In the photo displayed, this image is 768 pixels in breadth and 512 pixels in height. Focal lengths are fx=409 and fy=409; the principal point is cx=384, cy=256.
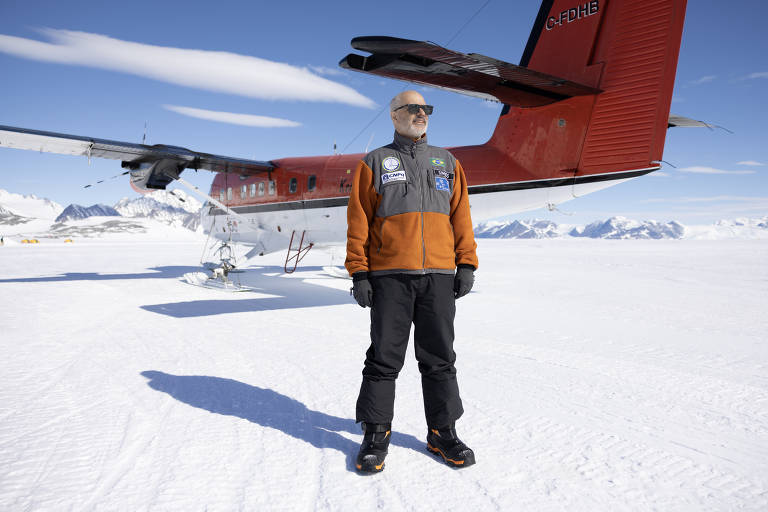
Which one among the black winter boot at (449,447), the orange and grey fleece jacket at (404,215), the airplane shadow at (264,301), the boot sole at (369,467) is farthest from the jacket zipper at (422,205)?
the airplane shadow at (264,301)

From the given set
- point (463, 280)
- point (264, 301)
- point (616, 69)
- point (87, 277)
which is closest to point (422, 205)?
point (463, 280)

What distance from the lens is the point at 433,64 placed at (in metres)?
4.46

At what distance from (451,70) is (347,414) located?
3898 mm

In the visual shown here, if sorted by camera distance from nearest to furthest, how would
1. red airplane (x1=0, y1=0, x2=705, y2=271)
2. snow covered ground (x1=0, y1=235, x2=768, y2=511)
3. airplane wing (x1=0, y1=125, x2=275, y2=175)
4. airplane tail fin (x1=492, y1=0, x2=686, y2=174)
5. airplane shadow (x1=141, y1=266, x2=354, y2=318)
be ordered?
1. snow covered ground (x1=0, y1=235, x2=768, y2=511)
2. red airplane (x1=0, y1=0, x2=705, y2=271)
3. airplane tail fin (x1=492, y1=0, x2=686, y2=174)
4. airplane shadow (x1=141, y1=266, x2=354, y2=318)
5. airplane wing (x1=0, y1=125, x2=275, y2=175)

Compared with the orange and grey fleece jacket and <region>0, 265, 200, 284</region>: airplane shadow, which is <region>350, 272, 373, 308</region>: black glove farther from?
<region>0, 265, 200, 284</region>: airplane shadow

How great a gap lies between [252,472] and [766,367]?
4.92 meters

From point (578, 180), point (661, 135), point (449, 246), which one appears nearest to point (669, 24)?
point (661, 135)

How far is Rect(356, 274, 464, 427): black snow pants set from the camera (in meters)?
2.46

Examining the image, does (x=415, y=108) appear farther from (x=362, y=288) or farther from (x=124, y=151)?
(x=124, y=151)

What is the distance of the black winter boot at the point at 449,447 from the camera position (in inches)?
91.9

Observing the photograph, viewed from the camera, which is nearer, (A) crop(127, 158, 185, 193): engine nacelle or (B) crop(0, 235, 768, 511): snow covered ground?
(B) crop(0, 235, 768, 511): snow covered ground

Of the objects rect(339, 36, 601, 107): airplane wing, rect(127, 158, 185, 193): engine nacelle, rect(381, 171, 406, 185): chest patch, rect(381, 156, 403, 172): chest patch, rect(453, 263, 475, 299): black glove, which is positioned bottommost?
rect(453, 263, 475, 299): black glove

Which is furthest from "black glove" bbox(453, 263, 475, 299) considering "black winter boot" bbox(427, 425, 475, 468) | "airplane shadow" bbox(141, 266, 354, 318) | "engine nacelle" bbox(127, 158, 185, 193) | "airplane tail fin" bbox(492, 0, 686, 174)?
"engine nacelle" bbox(127, 158, 185, 193)

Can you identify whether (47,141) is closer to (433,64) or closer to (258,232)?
(258,232)
